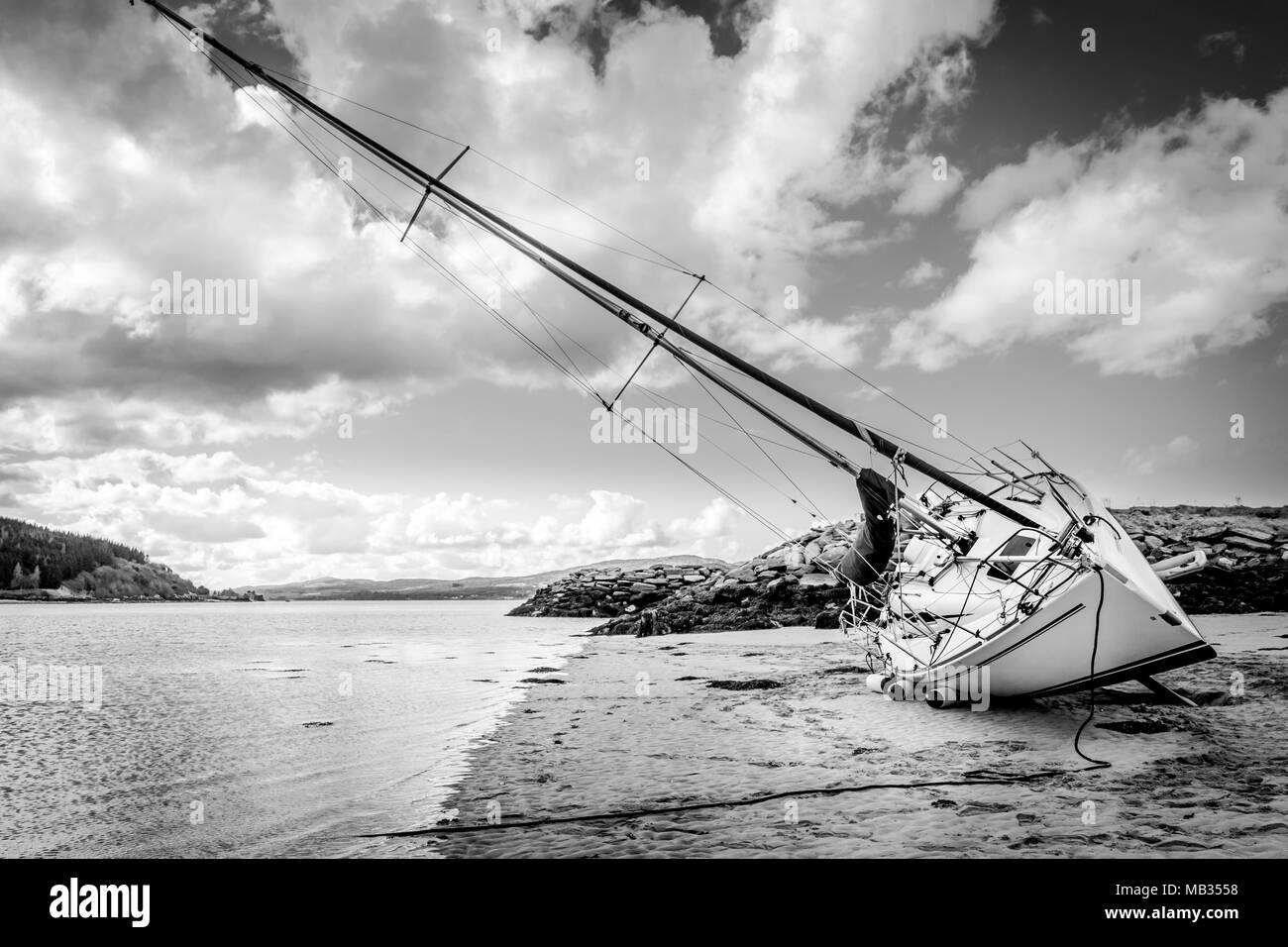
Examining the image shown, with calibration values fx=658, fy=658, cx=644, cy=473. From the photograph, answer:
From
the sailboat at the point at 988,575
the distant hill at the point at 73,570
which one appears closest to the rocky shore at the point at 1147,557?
the sailboat at the point at 988,575

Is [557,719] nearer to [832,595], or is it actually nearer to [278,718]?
[278,718]

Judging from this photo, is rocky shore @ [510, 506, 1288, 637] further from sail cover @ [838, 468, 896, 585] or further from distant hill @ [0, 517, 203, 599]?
distant hill @ [0, 517, 203, 599]

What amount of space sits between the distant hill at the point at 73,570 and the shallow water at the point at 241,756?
161656 millimetres

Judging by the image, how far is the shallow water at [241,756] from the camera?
6742mm

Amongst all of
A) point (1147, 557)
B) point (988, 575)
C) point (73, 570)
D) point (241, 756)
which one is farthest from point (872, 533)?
point (73, 570)

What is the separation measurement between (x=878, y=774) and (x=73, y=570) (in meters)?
200

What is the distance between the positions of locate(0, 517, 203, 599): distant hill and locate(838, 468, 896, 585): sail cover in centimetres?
18040

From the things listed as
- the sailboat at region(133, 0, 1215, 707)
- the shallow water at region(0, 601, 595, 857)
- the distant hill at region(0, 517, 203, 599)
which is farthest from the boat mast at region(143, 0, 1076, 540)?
the distant hill at region(0, 517, 203, 599)

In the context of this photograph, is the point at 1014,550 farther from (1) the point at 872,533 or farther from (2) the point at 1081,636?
(2) the point at 1081,636

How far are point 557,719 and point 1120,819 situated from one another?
8.71 m

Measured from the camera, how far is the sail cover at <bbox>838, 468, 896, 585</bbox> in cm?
1223
